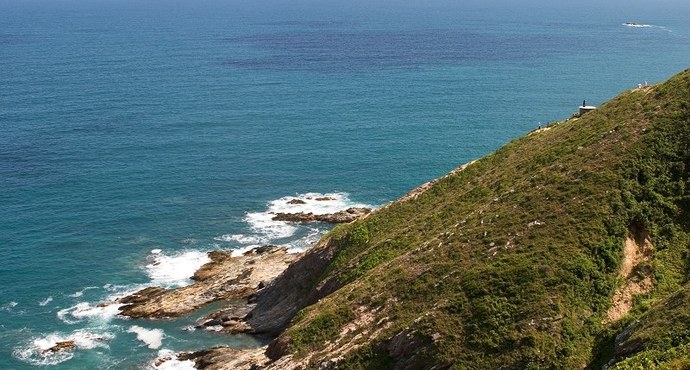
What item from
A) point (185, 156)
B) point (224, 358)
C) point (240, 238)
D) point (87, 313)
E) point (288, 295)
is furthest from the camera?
point (185, 156)

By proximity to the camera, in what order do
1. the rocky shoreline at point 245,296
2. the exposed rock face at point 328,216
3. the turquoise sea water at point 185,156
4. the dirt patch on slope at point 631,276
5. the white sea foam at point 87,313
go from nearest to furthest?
the dirt patch on slope at point 631,276 < the rocky shoreline at point 245,296 < the white sea foam at point 87,313 < the turquoise sea water at point 185,156 < the exposed rock face at point 328,216

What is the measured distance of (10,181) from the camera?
4311 inches

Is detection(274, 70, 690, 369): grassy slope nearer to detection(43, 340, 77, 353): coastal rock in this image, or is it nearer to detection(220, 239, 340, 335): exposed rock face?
detection(220, 239, 340, 335): exposed rock face

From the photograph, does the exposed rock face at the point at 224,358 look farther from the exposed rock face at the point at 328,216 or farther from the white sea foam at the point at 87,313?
the exposed rock face at the point at 328,216

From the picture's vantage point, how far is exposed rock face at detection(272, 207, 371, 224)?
98.6m

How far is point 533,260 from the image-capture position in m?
47.0

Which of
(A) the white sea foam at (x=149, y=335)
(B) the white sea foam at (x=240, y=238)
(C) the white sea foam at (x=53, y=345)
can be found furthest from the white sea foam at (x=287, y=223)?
(C) the white sea foam at (x=53, y=345)

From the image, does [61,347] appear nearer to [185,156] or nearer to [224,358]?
[224,358]

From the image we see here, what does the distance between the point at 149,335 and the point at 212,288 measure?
397 inches

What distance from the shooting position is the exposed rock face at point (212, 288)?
76.2 metres

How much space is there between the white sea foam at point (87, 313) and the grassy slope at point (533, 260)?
93.2ft

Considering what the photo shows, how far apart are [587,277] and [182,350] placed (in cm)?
4074

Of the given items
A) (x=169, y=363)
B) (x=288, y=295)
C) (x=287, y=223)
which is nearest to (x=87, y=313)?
(x=169, y=363)

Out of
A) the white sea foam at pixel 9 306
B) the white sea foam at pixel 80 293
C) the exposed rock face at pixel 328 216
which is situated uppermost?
the exposed rock face at pixel 328 216
